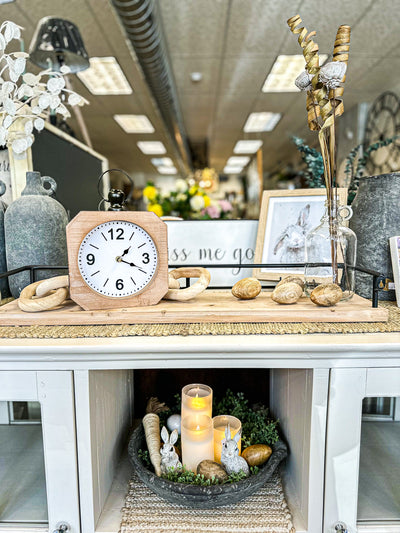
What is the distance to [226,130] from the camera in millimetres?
5613

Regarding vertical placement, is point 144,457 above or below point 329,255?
below

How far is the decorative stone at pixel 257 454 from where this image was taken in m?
0.68

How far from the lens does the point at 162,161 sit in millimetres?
8352

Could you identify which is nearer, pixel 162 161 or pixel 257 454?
pixel 257 454

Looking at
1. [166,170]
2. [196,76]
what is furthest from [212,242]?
[166,170]

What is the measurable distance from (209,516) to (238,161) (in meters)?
8.49

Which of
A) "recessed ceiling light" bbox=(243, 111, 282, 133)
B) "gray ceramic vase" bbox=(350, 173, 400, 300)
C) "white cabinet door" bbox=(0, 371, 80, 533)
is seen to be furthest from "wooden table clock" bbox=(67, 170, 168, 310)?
"recessed ceiling light" bbox=(243, 111, 282, 133)

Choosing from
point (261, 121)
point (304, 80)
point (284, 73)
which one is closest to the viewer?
point (304, 80)

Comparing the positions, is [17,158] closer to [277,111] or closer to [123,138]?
[277,111]

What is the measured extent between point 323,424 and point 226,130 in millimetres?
5609

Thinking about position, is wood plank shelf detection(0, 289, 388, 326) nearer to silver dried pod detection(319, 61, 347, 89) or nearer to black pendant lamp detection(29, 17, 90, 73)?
silver dried pod detection(319, 61, 347, 89)

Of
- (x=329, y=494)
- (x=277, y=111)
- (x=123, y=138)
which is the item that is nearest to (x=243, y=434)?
(x=329, y=494)

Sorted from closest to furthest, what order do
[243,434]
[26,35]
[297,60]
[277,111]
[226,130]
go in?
[243,434] → [26,35] → [297,60] → [277,111] → [226,130]

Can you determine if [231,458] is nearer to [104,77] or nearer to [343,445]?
[343,445]
